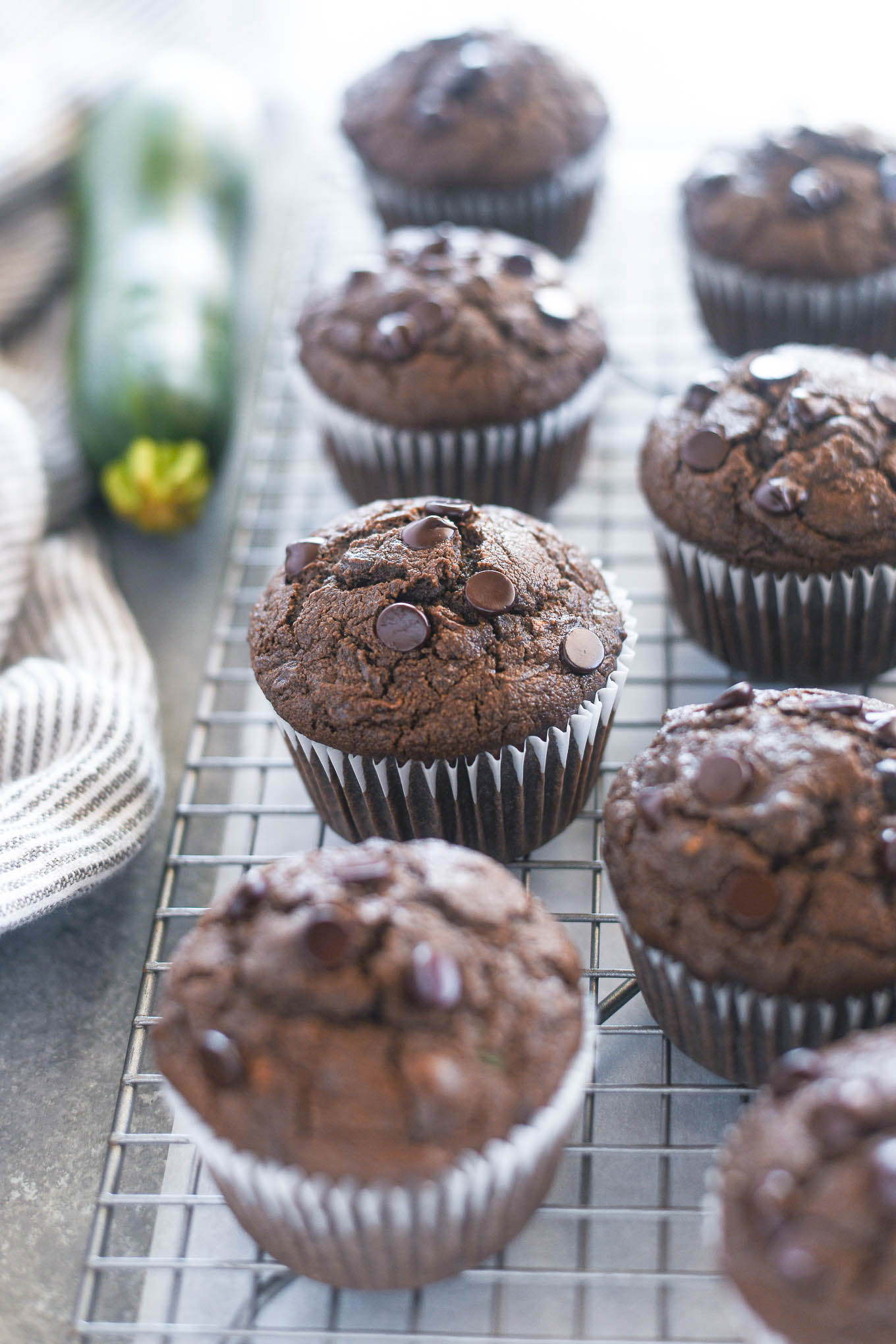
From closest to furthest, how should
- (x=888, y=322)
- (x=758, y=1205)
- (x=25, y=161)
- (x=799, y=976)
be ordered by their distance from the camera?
(x=758, y=1205), (x=799, y=976), (x=888, y=322), (x=25, y=161)

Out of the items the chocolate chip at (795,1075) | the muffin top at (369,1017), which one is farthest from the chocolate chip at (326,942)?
the chocolate chip at (795,1075)

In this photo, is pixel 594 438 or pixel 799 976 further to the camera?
pixel 594 438

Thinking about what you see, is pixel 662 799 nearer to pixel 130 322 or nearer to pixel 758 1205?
pixel 758 1205

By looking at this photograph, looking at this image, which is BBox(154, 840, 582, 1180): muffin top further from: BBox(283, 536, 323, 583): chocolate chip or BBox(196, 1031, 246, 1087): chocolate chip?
BBox(283, 536, 323, 583): chocolate chip

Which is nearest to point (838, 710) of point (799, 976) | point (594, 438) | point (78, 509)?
point (799, 976)

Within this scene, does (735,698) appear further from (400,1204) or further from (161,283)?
(161,283)

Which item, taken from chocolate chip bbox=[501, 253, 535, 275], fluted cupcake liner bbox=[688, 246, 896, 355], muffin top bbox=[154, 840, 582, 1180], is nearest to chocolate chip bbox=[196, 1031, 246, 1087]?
muffin top bbox=[154, 840, 582, 1180]

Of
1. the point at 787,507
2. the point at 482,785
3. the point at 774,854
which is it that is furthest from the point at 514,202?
the point at 774,854
